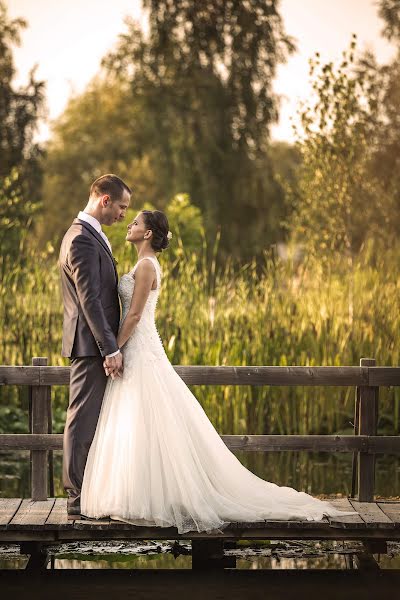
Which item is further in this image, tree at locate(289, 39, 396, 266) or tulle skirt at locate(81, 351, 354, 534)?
tree at locate(289, 39, 396, 266)

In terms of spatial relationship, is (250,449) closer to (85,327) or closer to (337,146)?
(85,327)

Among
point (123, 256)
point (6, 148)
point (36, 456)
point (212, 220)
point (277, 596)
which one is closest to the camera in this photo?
point (277, 596)

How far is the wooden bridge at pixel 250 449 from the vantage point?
20.0ft

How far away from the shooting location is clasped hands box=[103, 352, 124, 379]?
19.5 ft

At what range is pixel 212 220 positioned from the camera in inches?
1120

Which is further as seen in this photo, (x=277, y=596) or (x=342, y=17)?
(x=342, y=17)

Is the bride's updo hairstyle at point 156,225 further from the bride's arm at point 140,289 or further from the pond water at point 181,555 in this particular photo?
the pond water at point 181,555

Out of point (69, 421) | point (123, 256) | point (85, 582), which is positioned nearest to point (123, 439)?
point (69, 421)

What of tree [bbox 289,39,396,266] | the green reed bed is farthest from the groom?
tree [bbox 289,39,396,266]

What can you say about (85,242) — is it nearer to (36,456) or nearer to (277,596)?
(36,456)

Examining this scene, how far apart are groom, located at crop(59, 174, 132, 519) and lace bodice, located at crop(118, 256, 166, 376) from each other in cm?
5

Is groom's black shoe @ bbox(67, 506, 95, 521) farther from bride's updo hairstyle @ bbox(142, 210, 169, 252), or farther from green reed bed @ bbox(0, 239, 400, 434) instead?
green reed bed @ bbox(0, 239, 400, 434)

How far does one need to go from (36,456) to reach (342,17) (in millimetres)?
24587

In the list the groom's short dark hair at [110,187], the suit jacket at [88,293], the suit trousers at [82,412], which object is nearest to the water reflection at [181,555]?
the suit trousers at [82,412]
